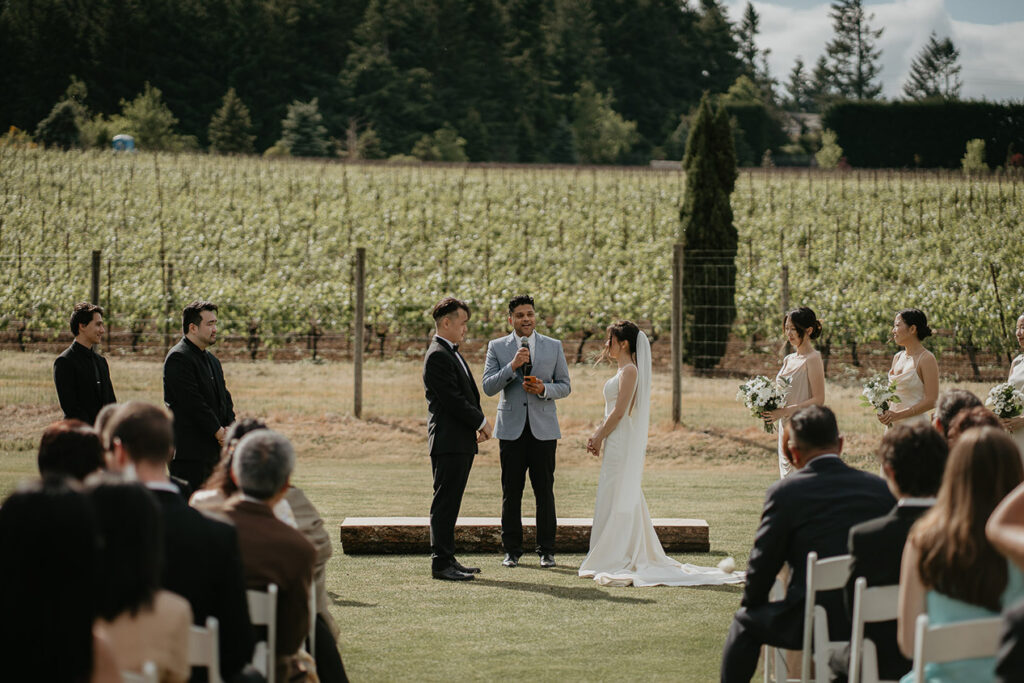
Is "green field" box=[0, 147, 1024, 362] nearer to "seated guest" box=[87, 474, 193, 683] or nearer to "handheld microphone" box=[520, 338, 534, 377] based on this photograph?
"handheld microphone" box=[520, 338, 534, 377]

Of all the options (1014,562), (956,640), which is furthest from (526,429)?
(1014,562)

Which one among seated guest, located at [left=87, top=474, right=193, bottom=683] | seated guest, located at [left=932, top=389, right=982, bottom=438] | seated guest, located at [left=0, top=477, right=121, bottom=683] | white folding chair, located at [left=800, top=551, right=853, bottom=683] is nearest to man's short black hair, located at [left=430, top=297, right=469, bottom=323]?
seated guest, located at [left=932, top=389, right=982, bottom=438]

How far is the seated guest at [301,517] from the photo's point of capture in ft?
Answer: 14.0

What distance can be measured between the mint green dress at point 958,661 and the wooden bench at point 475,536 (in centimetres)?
494

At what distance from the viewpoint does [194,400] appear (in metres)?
7.29

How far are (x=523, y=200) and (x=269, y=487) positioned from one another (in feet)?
98.2

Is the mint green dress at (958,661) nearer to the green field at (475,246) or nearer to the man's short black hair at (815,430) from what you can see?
the man's short black hair at (815,430)

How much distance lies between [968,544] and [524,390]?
16.3 ft

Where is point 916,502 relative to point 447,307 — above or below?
below

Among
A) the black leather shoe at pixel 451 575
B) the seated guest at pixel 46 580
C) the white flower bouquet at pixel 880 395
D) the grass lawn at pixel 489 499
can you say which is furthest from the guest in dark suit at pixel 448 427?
the seated guest at pixel 46 580

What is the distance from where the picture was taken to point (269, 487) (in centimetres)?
392

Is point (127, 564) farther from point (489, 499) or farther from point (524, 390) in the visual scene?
point (489, 499)

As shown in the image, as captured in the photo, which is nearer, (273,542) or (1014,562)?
(1014,562)

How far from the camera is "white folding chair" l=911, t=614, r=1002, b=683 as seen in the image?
3.03 m
